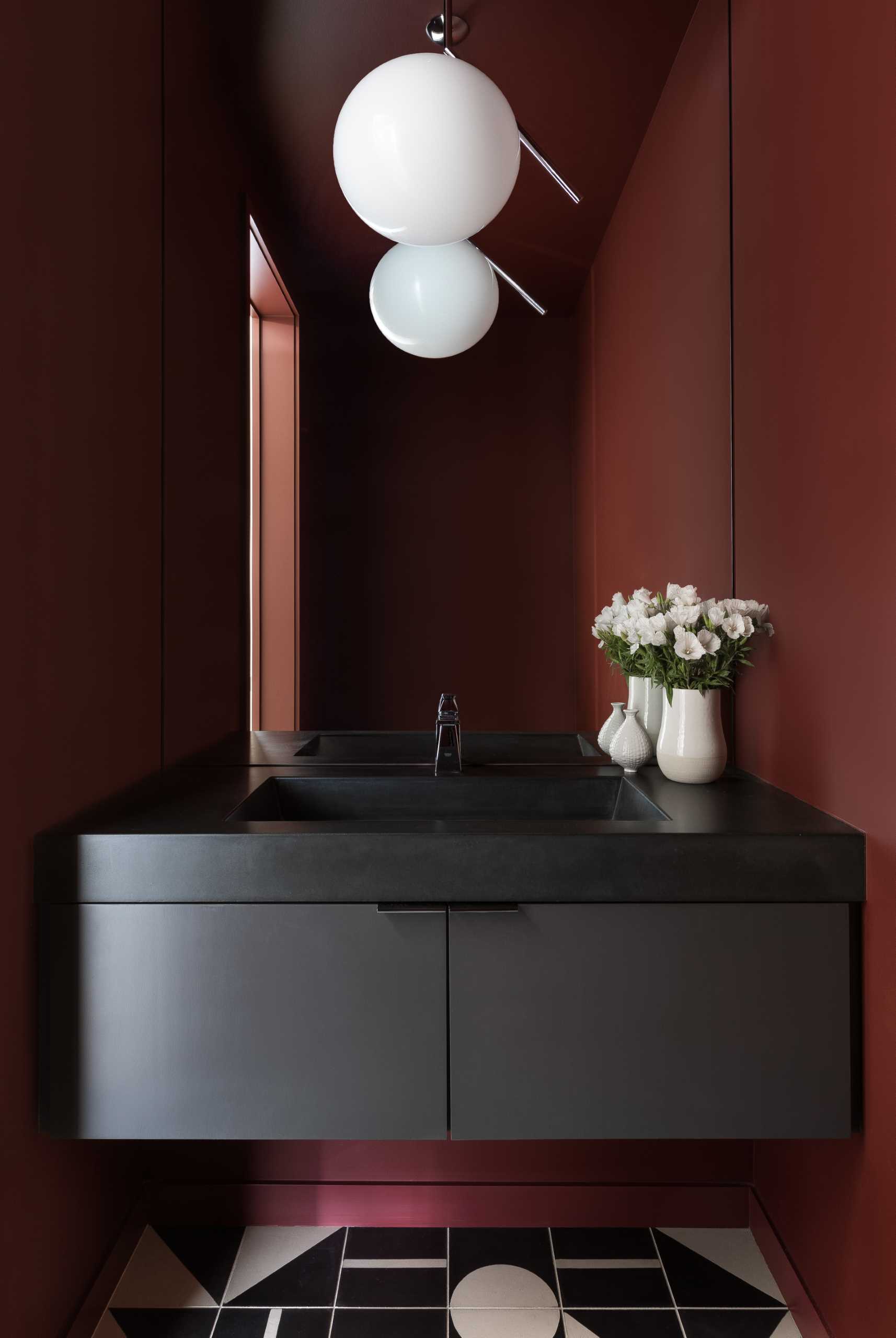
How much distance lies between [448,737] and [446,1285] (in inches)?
39.0

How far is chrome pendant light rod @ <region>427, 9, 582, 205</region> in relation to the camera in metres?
1.45

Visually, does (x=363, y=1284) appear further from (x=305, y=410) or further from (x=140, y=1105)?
(x=305, y=410)

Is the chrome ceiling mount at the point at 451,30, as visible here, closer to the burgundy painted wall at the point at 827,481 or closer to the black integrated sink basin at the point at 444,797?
the burgundy painted wall at the point at 827,481

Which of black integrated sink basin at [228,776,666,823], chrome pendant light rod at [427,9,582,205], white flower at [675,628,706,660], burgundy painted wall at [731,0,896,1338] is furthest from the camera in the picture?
black integrated sink basin at [228,776,666,823]

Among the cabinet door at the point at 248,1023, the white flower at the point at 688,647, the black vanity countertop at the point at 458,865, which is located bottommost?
the cabinet door at the point at 248,1023

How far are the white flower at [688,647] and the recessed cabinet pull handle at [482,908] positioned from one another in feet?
1.91

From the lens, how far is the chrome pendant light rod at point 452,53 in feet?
4.75

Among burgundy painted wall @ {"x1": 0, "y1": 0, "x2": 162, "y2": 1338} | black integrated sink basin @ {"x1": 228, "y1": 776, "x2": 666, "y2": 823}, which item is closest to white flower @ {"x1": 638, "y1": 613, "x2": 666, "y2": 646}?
black integrated sink basin @ {"x1": 228, "y1": 776, "x2": 666, "y2": 823}

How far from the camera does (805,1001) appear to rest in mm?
1237

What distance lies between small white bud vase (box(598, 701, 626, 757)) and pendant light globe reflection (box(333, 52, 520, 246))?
0.94m

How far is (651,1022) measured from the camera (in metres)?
1.25

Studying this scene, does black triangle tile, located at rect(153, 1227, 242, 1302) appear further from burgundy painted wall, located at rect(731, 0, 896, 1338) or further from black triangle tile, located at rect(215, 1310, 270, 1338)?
burgundy painted wall, located at rect(731, 0, 896, 1338)

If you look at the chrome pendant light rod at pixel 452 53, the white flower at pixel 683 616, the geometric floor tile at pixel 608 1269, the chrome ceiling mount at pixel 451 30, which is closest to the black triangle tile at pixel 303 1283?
the geometric floor tile at pixel 608 1269

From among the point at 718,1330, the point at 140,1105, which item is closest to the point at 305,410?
the point at 140,1105
